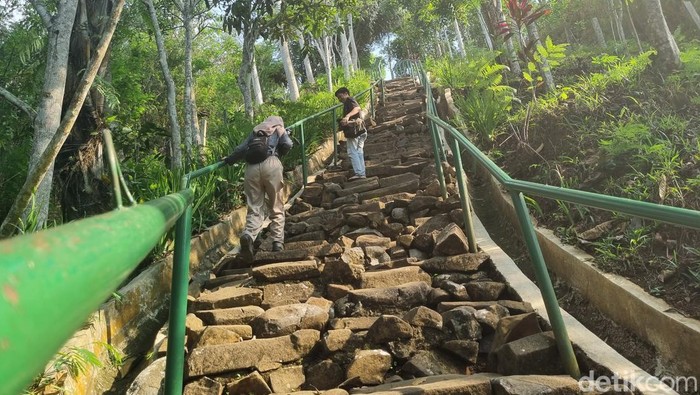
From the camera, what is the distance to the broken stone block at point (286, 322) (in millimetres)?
3412

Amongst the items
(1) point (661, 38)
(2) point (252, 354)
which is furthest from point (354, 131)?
(2) point (252, 354)

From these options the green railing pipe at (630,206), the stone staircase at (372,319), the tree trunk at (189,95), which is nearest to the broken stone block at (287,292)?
the stone staircase at (372,319)

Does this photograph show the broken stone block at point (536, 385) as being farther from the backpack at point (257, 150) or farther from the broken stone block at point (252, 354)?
the backpack at point (257, 150)

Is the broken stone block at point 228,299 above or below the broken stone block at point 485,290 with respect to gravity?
above

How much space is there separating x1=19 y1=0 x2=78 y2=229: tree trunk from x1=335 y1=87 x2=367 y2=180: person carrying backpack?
3837mm

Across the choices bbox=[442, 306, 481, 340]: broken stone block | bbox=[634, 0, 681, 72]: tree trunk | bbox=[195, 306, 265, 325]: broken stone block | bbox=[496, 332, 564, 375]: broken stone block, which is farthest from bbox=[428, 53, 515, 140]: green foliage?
bbox=[496, 332, 564, 375]: broken stone block

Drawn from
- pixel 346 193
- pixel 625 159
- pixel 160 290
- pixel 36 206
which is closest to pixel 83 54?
pixel 36 206

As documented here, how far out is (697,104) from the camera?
5.70m

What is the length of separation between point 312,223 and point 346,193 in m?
1.16

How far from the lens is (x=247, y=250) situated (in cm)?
473

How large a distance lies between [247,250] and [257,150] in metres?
0.93

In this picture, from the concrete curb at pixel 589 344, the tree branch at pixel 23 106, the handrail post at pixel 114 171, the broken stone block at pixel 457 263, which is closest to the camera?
the handrail post at pixel 114 171

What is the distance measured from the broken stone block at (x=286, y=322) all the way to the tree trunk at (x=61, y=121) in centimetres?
158

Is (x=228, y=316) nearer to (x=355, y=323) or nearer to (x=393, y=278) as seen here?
(x=355, y=323)
